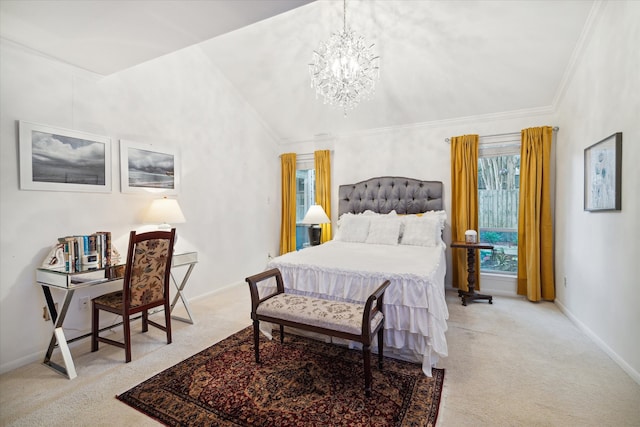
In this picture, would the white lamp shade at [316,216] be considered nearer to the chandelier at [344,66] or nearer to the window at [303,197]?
the window at [303,197]

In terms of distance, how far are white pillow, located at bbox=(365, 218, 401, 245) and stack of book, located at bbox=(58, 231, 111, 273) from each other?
111 inches

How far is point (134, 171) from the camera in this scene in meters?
3.20

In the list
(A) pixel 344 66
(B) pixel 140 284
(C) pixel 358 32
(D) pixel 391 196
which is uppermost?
(C) pixel 358 32

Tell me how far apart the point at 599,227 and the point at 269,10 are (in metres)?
3.21

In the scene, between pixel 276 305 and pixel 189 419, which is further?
pixel 276 305

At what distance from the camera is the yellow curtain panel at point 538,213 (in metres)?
3.74

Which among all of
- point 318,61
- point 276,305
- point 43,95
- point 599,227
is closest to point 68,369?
point 276,305

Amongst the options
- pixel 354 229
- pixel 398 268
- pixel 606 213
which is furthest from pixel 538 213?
pixel 398 268

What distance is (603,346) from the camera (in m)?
2.51

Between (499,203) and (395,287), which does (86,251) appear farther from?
(499,203)

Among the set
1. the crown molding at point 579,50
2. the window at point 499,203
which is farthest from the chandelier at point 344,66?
the window at point 499,203

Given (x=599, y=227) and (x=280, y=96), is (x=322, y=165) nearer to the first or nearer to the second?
(x=280, y=96)

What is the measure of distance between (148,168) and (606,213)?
173 inches

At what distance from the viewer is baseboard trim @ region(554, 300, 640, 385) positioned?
2.10 meters
